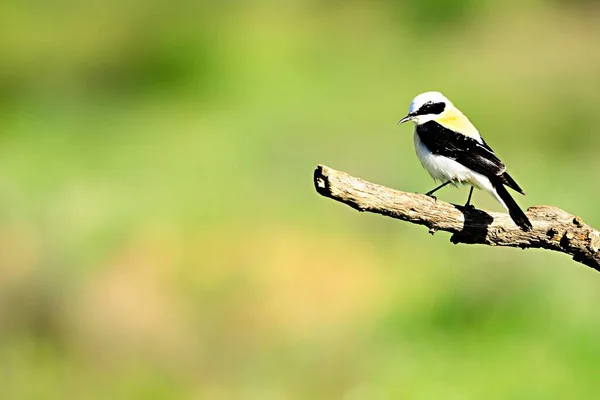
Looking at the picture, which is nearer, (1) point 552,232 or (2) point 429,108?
(1) point 552,232

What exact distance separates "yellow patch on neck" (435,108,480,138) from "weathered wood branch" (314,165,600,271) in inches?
38.1

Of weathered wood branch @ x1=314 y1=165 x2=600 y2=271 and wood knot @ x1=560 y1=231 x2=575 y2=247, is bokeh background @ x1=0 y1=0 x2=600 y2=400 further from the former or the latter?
wood knot @ x1=560 y1=231 x2=575 y2=247

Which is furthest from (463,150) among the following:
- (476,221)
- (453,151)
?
(476,221)

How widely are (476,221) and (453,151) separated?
3.08 ft

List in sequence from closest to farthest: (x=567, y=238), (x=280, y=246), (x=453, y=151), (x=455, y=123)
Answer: (x=567, y=238), (x=453, y=151), (x=455, y=123), (x=280, y=246)

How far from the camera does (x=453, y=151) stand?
5141mm

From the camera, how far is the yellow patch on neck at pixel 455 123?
5266mm

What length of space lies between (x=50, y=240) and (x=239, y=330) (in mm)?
1923

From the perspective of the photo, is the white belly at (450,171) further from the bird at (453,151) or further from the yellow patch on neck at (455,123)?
the yellow patch on neck at (455,123)

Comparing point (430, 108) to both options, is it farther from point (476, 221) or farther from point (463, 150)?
point (476, 221)

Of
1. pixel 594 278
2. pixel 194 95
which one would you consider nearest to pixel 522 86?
pixel 194 95

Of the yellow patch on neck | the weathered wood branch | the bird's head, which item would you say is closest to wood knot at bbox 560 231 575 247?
the weathered wood branch

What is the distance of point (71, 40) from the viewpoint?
1808 cm

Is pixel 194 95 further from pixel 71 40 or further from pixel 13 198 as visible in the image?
pixel 13 198
